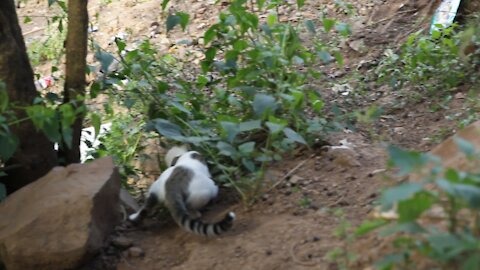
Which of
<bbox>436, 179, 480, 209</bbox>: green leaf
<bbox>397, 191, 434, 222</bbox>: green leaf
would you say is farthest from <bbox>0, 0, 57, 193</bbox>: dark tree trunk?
<bbox>436, 179, 480, 209</bbox>: green leaf

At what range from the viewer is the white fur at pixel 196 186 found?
3482 mm

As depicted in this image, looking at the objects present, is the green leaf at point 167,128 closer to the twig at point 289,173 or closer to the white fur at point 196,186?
the white fur at point 196,186

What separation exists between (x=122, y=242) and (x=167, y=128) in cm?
68

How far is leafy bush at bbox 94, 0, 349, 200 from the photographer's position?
137 inches

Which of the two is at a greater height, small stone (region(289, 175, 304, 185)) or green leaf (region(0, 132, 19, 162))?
green leaf (region(0, 132, 19, 162))

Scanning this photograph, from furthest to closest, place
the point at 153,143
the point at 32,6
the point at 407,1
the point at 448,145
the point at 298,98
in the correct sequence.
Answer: the point at 32,6 → the point at 407,1 → the point at 153,143 → the point at 298,98 → the point at 448,145

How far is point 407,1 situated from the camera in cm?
630

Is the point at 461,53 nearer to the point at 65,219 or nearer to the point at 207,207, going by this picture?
the point at 207,207

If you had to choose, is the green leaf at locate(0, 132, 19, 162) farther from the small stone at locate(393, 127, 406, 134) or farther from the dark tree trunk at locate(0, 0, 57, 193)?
the small stone at locate(393, 127, 406, 134)

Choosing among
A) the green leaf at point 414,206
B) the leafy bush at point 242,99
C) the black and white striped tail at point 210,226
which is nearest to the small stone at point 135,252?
the black and white striped tail at point 210,226

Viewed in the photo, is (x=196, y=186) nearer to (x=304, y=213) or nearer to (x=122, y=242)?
(x=122, y=242)

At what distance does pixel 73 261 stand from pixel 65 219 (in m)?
0.20

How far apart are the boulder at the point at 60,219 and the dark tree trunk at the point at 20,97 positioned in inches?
12.2

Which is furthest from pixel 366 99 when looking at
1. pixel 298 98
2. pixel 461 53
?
pixel 298 98
